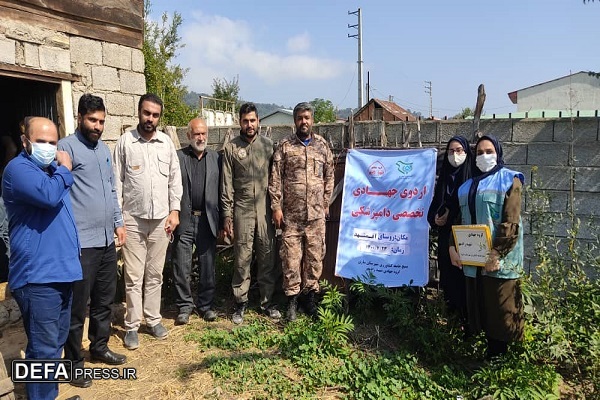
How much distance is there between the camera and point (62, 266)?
274 cm

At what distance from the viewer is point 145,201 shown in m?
3.73

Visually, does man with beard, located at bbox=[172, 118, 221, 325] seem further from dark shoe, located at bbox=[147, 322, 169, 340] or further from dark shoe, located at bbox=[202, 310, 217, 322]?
dark shoe, located at bbox=[147, 322, 169, 340]

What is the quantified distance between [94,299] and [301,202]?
6.56 feet

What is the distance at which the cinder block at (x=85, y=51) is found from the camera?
4.43 meters

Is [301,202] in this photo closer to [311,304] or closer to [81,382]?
[311,304]

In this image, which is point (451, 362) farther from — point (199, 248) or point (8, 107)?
point (8, 107)

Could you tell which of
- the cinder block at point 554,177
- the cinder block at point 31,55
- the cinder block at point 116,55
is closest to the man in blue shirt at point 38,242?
the cinder block at point 31,55

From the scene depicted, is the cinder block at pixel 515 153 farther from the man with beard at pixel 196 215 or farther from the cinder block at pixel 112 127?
the cinder block at pixel 112 127

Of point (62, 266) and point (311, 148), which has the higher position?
point (311, 148)

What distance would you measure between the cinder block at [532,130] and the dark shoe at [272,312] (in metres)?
2.99

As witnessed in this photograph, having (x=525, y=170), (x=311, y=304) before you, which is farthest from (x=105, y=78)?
(x=525, y=170)

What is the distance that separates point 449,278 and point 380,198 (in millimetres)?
1053

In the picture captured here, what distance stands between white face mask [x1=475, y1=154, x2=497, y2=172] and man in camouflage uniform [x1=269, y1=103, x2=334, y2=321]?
1460mm

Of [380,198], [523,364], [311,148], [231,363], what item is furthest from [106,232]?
[523,364]
